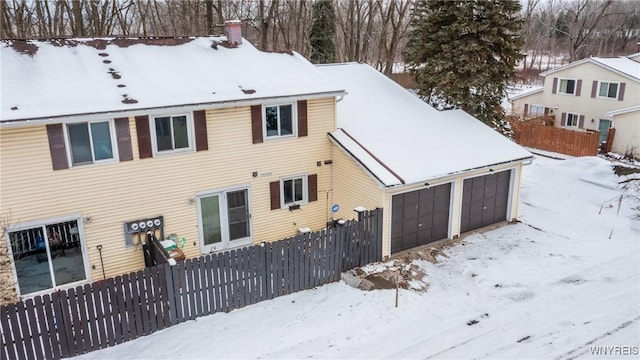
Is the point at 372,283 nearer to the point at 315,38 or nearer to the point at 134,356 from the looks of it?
the point at 134,356

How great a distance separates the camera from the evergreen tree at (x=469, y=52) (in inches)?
735

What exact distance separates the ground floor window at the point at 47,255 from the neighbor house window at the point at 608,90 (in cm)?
3153

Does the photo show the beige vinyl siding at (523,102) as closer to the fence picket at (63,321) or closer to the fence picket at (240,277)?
the fence picket at (240,277)

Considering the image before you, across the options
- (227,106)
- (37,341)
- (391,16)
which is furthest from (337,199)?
(391,16)

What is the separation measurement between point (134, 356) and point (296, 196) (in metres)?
6.82

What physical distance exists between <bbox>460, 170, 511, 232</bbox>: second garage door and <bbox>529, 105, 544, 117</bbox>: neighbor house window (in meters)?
20.4

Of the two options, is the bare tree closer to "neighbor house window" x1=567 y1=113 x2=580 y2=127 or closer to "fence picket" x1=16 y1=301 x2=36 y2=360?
"neighbor house window" x1=567 y1=113 x2=580 y2=127

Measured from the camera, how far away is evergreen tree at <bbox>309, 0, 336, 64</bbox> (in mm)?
28906

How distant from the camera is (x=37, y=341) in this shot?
28.7ft

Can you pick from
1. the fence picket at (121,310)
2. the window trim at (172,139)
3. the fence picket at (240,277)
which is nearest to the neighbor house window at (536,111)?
the window trim at (172,139)

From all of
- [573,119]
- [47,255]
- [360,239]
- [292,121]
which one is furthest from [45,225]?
[573,119]

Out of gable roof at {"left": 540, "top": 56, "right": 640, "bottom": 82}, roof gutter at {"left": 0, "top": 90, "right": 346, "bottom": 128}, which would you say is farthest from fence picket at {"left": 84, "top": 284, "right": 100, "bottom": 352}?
gable roof at {"left": 540, "top": 56, "right": 640, "bottom": 82}

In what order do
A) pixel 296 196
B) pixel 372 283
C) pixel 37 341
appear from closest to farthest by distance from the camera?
1. pixel 37 341
2. pixel 372 283
3. pixel 296 196

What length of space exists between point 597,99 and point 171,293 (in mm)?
30721
